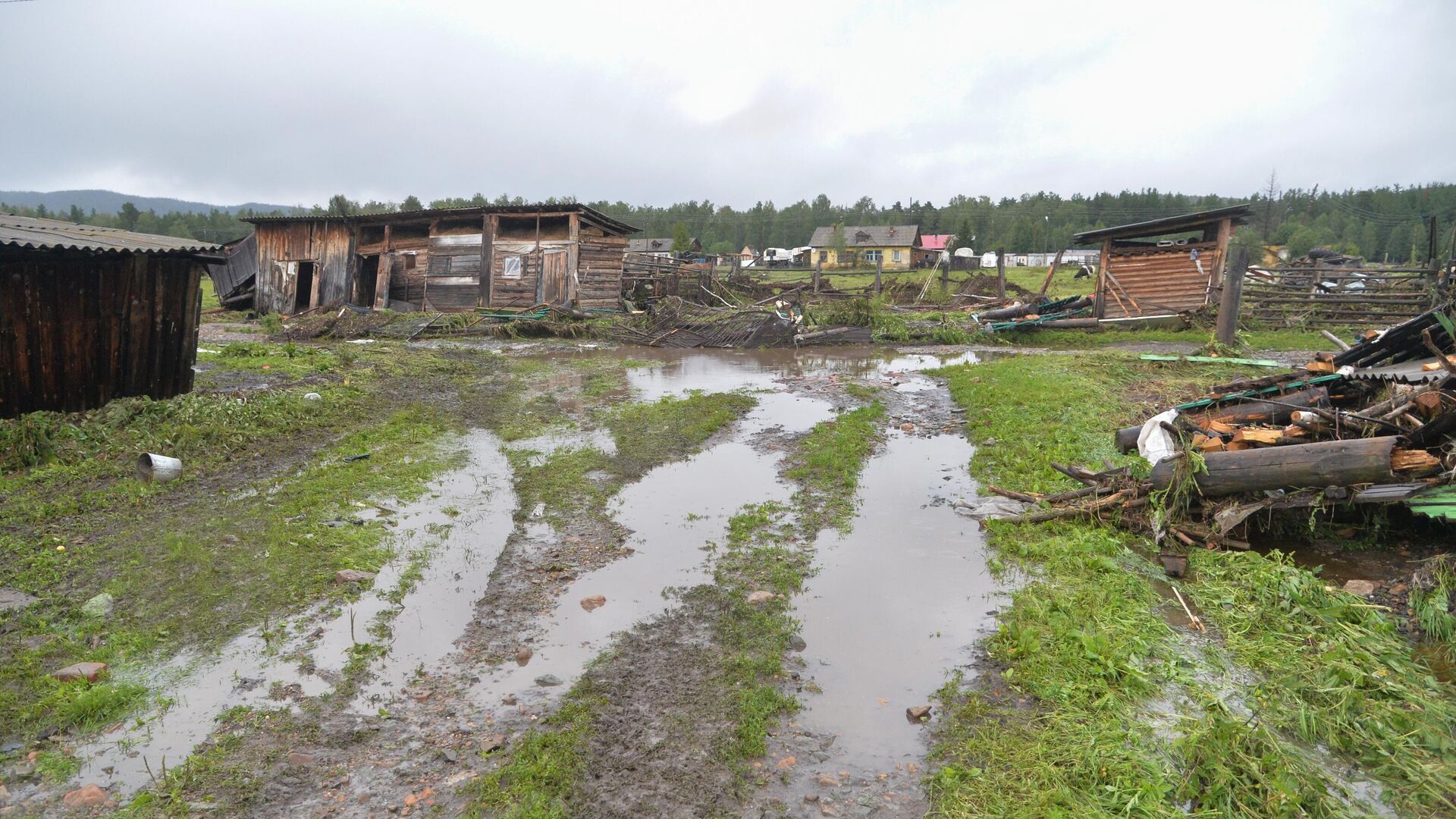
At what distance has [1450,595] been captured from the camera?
5066 mm

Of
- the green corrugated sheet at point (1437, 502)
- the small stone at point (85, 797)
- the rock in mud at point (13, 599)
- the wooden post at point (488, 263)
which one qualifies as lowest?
the small stone at point (85, 797)

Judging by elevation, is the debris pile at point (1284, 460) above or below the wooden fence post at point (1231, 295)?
below

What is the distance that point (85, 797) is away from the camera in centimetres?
358

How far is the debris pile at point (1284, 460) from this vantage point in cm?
600

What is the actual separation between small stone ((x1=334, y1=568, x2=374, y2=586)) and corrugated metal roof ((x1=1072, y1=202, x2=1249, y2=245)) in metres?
20.6

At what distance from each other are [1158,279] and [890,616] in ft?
68.9

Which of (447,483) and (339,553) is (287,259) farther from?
(339,553)

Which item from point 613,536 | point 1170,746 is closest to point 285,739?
point 613,536

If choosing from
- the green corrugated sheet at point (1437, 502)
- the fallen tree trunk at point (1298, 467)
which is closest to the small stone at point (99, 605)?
the fallen tree trunk at point (1298, 467)

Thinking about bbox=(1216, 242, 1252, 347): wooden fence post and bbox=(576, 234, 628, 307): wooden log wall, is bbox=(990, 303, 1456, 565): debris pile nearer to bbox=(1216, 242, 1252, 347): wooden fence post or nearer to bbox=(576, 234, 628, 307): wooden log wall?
bbox=(1216, 242, 1252, 347): wooden fence post

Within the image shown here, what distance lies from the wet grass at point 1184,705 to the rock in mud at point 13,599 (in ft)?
20.6

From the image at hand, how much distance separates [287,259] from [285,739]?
1224 inches

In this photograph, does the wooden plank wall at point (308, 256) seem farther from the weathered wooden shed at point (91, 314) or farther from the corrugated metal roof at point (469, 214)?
Result: the weathered wooden shed at point (91, 314)

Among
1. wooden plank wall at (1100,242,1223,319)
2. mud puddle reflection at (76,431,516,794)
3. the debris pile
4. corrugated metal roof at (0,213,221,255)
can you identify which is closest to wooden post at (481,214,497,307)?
corrugated metal roof at (0,213,221,255)
